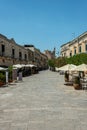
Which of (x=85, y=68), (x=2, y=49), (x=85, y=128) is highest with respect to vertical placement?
(x=2, y=49)

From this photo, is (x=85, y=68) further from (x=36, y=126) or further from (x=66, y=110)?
(x=36, y=126)

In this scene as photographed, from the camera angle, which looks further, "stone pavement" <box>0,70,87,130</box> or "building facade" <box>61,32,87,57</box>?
"building facade" <box>61,32,87,57</box>

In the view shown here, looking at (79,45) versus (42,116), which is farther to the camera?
(79,45)

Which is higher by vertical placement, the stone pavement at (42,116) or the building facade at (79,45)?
the building facade at (79,45)

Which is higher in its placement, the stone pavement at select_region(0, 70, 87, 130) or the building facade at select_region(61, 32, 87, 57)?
the building facade at select_region(61, 32, 87, 57)

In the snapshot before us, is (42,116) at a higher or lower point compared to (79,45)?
lower

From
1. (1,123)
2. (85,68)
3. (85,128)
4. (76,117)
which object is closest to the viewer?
(85,128)

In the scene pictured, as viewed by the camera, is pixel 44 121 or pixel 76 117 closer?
pixel 44 121

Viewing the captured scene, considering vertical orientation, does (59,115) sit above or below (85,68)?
below

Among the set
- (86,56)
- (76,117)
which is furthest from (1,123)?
(86,56)

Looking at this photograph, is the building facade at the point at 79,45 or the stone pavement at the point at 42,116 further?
the building facade at the point at 79,45

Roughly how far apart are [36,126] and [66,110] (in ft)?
10.2

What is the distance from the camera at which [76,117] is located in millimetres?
10570

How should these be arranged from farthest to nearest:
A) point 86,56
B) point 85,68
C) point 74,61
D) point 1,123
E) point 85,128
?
1. point 74,61
2. point 86,56
3. point 85,68
4. point 1,123
5. point 85,128
